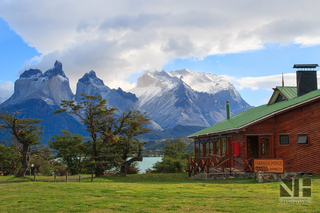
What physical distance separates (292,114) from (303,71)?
21.0ft

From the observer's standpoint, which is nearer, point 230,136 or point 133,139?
point 230,136

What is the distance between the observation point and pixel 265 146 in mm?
21328

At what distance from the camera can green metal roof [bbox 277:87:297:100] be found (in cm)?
2469

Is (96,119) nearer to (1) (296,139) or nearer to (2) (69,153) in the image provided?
(2) (69,153)

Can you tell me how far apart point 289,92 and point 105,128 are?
17.0 meters

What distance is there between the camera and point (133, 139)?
29.6 m

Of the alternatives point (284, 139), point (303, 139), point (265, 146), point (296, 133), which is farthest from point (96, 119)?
point (303, 139)

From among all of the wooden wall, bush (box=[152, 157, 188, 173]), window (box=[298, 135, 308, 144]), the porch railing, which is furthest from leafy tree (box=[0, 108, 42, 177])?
window (box=[298, 135, 308, 144])

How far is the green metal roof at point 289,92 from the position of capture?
2469 centimetres

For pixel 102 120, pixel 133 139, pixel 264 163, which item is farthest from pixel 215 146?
pixel 102 120

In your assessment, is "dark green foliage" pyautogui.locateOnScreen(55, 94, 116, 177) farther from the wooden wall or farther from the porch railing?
the wooden wall

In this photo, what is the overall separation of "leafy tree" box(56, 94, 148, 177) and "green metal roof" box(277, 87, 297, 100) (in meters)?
13.0

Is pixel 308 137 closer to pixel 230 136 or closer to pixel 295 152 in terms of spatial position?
pixel 295 152

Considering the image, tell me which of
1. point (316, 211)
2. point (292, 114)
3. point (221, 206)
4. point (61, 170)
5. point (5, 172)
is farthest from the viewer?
point (5, 172)
